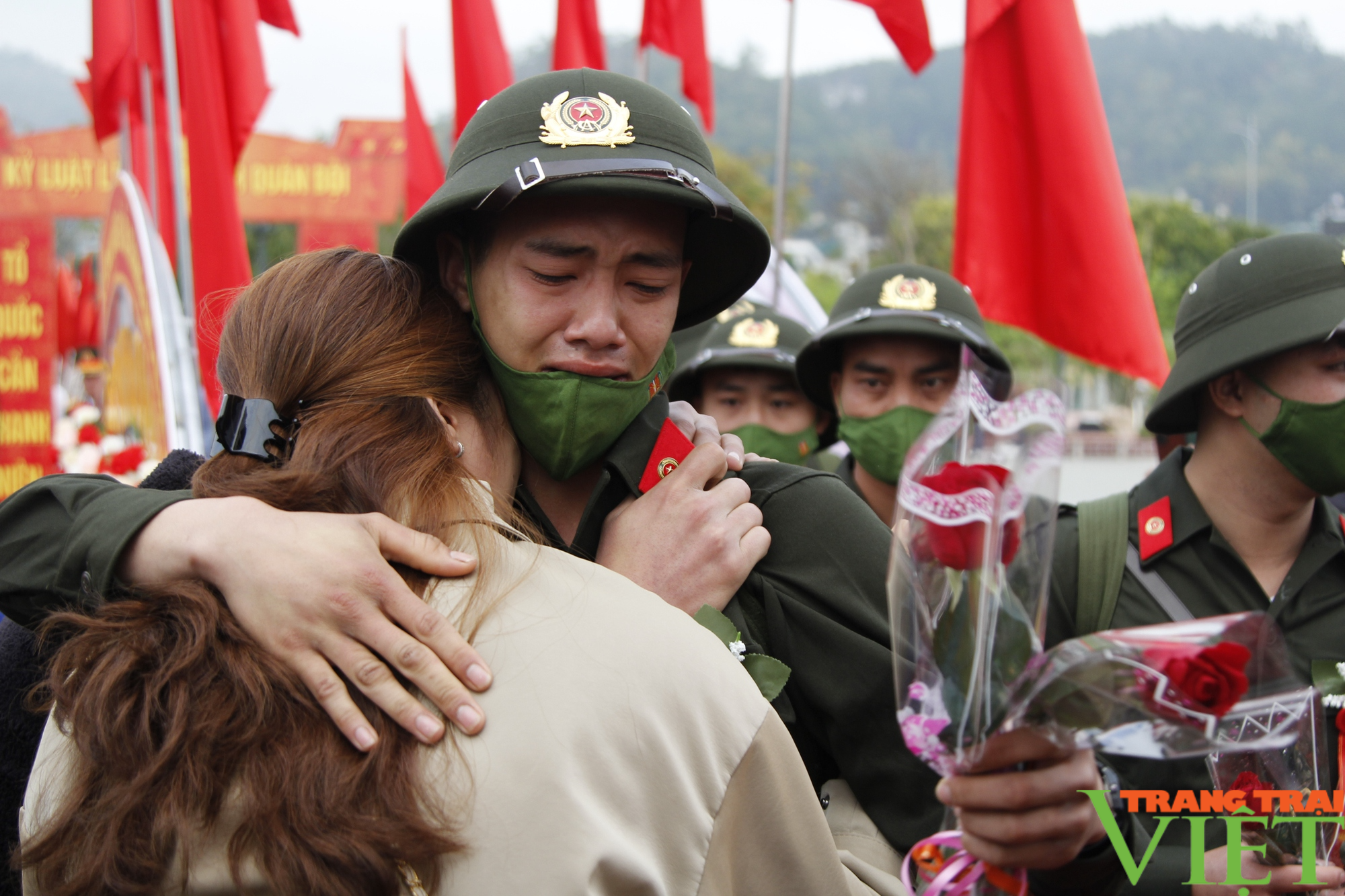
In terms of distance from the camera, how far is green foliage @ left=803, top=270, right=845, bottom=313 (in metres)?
48.7

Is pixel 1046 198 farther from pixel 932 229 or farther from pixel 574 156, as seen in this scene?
pixel 932 229

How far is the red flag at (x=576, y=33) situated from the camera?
291 inches

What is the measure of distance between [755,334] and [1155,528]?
2.72 meters

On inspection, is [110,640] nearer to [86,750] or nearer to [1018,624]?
[86,750]

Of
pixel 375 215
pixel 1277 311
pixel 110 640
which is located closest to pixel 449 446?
pixel 110 640

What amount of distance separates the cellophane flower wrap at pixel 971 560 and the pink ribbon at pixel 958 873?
Answer: 0.18m

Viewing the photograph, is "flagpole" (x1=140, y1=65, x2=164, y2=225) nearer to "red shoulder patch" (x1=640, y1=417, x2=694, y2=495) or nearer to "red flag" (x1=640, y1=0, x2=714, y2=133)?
"red flag" (x1=640, y1=0, x2=714, y2=133)

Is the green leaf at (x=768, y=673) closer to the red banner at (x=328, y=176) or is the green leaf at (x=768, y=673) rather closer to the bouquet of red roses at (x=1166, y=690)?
the bouquet of red roses at (x=1166, y=690)

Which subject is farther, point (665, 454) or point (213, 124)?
point (213, 124)

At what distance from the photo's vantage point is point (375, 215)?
1839cm

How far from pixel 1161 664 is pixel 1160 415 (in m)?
2.28

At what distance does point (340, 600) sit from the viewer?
149 centimetres

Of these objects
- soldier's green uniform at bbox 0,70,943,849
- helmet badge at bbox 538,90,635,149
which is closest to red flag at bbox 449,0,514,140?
soldier's green uniform at bbox 0,70,943,849

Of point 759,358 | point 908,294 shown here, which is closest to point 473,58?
point 759,358
